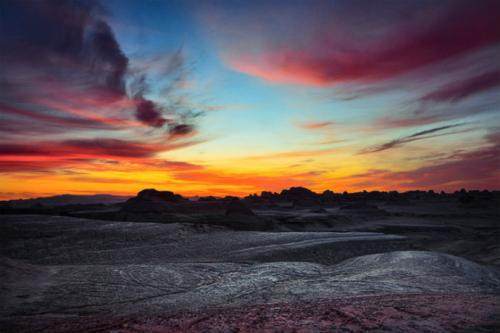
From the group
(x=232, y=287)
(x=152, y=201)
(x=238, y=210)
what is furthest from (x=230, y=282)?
(x=152, y=201)

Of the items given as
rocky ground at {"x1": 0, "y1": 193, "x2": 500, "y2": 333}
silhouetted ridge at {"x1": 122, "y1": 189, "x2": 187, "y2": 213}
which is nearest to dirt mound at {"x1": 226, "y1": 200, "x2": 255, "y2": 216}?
silhouetted ridge at {"x1": 122, "y1": 189, "x2": 187, "y2": 213}

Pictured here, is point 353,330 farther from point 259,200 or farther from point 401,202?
point 259,200

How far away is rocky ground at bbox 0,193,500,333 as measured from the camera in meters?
6.81

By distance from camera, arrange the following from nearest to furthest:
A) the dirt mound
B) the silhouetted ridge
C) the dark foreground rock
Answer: the dark foreground rock, the dirt mound, the silhouetted ridge

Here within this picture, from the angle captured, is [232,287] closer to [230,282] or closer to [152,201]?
[230,282]

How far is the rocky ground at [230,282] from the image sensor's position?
681 centimetres

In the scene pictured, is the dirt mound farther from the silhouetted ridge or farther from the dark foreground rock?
the dark foreground rock

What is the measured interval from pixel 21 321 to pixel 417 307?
8.21 m

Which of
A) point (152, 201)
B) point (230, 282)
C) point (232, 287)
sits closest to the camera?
point (232, 287)

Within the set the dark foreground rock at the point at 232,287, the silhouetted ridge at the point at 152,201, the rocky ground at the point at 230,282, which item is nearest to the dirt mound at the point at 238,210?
the silhouetted ridge at the point at 152,201

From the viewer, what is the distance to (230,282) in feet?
41.5

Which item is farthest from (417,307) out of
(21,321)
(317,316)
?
(21,321)

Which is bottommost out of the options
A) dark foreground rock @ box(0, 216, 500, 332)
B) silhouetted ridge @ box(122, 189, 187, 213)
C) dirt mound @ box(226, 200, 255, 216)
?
dark foreground rock @ box(0, 216, 500, 332)

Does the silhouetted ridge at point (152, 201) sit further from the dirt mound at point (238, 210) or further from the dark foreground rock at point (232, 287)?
the dark foreground rock at point (232, 287)
